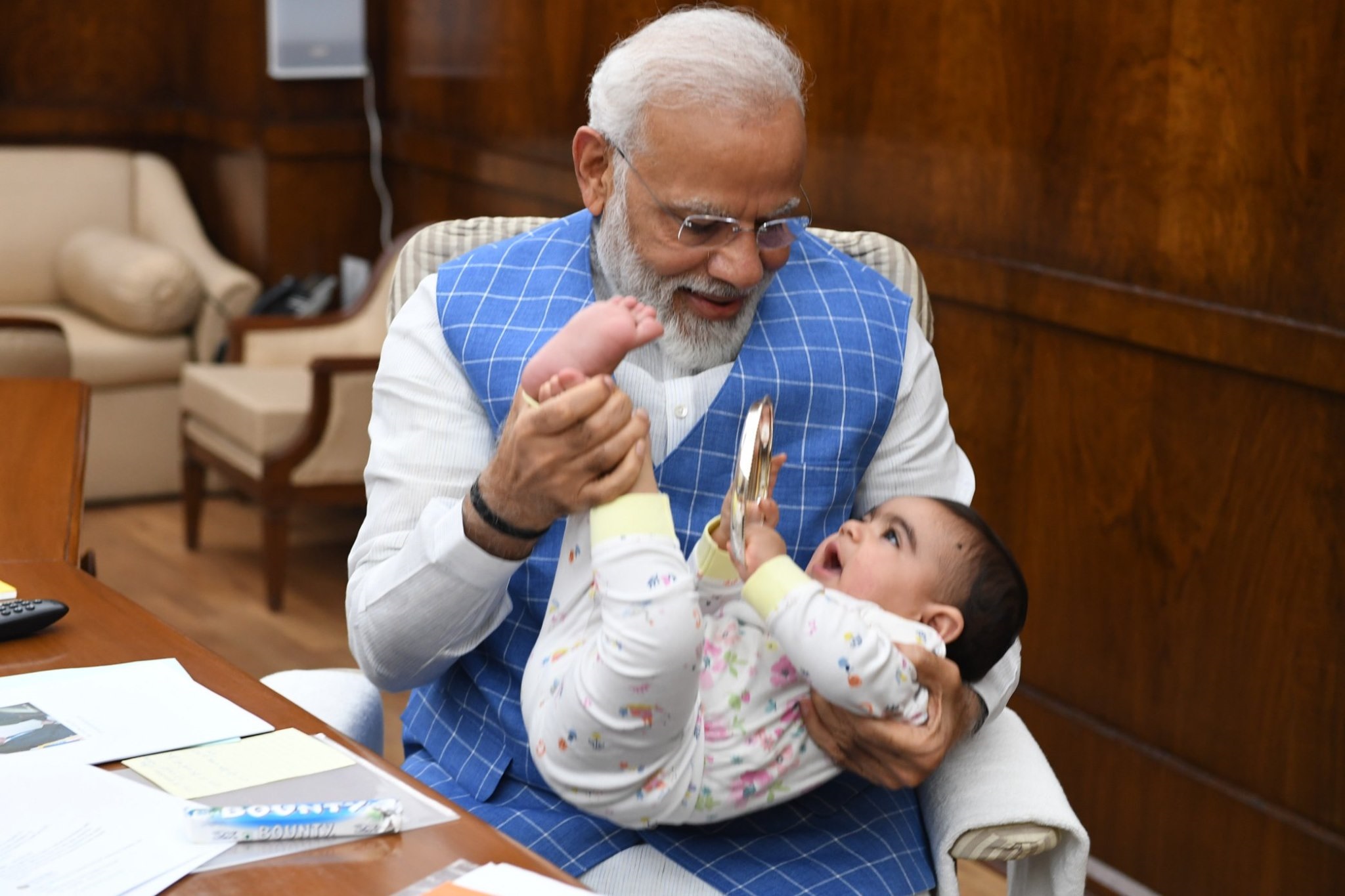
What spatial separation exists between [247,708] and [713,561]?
0.48 meters

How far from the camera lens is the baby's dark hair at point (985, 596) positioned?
1.62 meters

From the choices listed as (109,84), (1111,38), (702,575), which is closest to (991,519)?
(1111,38)

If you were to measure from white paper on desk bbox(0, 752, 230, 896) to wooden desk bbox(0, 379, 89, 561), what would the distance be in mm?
654

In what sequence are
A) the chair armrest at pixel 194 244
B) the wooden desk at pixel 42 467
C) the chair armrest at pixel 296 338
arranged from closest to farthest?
the wooden desk at pixel 42 467, the chair armrest at pixel 296 338, the chair armrest at pixel 194 244

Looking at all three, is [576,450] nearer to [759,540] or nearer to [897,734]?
[759,540]

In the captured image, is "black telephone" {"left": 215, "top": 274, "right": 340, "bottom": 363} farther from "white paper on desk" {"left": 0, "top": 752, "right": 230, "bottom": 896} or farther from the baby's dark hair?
"white paper on desk" {"left": 0, "top": 752, "right": 230, "bottom": 896}

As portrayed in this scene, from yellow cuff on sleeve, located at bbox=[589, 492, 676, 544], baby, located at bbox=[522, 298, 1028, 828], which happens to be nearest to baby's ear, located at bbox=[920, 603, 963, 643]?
baby, located at bbox=[522, 298, 1028, 828]

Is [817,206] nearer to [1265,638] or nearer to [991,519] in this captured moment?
[991,519]

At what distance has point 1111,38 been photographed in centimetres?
266

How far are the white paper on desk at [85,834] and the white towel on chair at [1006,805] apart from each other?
0.81 m

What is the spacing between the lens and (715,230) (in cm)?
169

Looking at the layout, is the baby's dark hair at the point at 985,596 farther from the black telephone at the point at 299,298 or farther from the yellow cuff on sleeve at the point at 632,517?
the black telephone at the point at 299,298

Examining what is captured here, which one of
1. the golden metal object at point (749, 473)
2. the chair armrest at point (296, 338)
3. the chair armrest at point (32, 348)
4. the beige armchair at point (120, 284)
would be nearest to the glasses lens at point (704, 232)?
the golden metal object at point (749, 473)

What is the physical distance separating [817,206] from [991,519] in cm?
82
